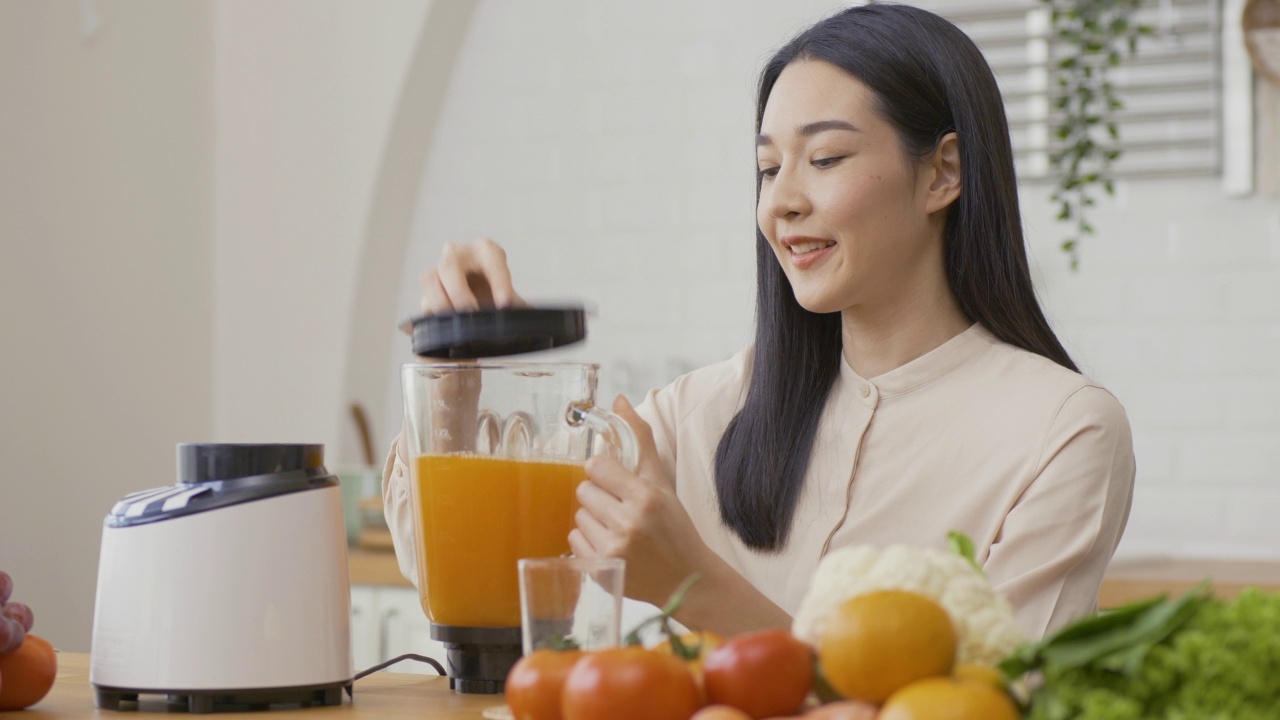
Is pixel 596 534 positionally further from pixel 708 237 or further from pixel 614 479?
pixel 708 237

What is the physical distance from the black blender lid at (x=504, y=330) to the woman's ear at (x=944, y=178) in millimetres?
595

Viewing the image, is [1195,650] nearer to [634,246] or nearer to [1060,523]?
[1060,523]

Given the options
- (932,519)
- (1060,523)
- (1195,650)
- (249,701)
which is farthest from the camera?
(932,519)

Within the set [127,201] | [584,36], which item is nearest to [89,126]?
[127,201]

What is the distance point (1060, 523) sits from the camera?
4.76ft

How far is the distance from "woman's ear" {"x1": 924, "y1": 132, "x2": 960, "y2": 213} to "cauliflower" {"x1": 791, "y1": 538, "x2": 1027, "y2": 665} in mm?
900

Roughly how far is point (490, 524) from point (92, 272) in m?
2.09

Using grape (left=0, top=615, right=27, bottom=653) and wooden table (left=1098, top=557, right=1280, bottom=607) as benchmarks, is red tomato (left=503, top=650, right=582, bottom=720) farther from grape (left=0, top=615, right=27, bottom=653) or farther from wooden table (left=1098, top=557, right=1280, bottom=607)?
wooden table (left=1098, top=557, right=1280, bottom=607)

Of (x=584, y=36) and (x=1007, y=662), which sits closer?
(x=1007, y=662)

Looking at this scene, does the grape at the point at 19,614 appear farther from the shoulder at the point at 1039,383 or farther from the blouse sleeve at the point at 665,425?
the shoulder at the point at 1039,383

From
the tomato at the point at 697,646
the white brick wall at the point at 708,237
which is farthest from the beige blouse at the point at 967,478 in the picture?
the white brick wall at the point at 708,237

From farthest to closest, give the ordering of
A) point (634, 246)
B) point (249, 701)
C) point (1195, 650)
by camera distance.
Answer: point (634, 246) → point (249, 701) → point (1195, 650)

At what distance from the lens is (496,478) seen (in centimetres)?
119

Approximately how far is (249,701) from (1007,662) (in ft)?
1.99
